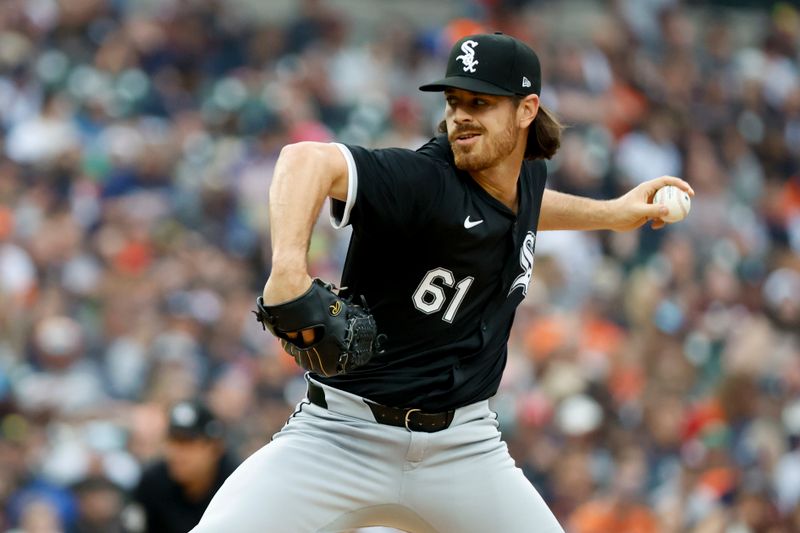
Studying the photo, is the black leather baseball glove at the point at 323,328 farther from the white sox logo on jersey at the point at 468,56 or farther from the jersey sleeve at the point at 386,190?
the white sox logo on jersey at the point at 468,56

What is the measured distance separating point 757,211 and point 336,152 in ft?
29.7

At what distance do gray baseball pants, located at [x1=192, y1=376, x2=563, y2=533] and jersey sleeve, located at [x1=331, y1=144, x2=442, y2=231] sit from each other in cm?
58

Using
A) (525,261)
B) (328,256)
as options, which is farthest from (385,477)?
(328,256)

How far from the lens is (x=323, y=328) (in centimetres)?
324

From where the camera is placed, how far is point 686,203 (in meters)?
4.47

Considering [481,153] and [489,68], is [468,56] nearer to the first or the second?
[489,68]

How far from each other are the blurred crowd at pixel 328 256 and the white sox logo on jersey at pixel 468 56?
2.83m

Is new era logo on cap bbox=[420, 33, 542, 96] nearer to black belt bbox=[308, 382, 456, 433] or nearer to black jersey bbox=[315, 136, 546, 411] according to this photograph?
black jersey bbox=[315, 136, 546, 411]

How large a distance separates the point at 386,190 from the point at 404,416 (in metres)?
0.72

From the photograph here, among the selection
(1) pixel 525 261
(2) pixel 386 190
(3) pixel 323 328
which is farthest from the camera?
(1) pixel 525 261

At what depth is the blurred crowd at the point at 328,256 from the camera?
7.95m

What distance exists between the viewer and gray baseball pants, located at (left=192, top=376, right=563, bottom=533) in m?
3.69

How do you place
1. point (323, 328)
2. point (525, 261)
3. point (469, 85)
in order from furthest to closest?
point (525, 261), point (469, 85), point (323, 328)

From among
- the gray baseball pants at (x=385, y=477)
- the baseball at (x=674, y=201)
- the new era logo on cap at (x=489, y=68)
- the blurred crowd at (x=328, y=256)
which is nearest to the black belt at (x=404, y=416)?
the gray baseball pants at (x=385, y=477)
